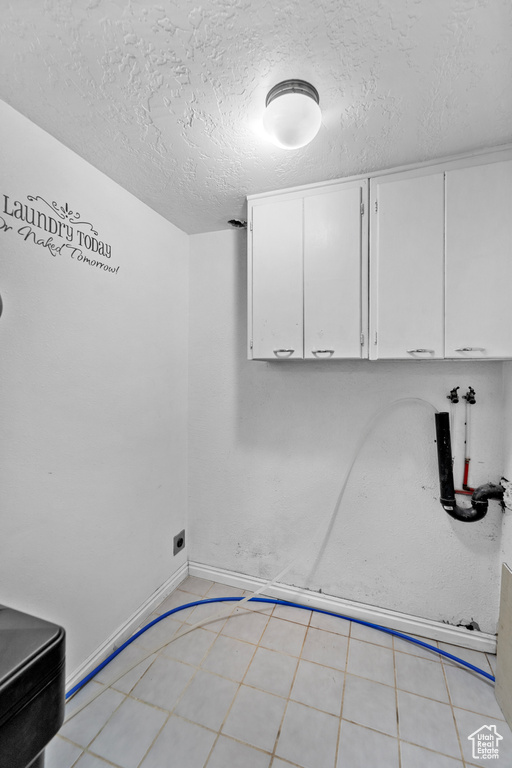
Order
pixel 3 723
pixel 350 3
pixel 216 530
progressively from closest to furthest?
1. pixel 3 723
2. pixel 350 3
3. pixel 216 530

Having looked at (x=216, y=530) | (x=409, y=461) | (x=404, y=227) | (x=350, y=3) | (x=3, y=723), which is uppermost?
(x=350, y=3)

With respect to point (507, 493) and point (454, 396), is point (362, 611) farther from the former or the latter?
point (454, 396)

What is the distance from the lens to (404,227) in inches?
58.9

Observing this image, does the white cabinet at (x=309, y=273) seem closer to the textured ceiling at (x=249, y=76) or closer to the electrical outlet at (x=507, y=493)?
the textured ceiling at (x=249, y=76)

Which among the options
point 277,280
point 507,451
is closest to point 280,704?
point 507,451

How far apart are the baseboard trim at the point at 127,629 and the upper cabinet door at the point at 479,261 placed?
206 cm

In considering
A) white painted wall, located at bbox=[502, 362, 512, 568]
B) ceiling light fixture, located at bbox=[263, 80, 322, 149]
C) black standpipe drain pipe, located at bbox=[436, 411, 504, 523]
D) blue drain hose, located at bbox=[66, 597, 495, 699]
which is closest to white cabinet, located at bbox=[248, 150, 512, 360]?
white painted wall, located at bbox=[502, 362, 512, 568]

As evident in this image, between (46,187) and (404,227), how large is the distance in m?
1.50

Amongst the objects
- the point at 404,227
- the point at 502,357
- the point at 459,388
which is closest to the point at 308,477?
the point at 459,388

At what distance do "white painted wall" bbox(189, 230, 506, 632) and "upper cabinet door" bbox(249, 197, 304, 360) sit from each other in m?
0.36

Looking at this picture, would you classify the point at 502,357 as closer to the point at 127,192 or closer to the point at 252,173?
the point at 252,173

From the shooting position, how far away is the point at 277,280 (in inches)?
67.2

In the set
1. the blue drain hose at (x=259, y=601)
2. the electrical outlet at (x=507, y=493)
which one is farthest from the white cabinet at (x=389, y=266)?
the blue drain hose at (x=259, y=601)

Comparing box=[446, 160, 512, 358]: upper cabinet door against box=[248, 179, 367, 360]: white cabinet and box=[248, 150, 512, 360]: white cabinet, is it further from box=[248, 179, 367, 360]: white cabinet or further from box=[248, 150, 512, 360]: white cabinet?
box=[248, 179, 367, 360]: white cabinet
